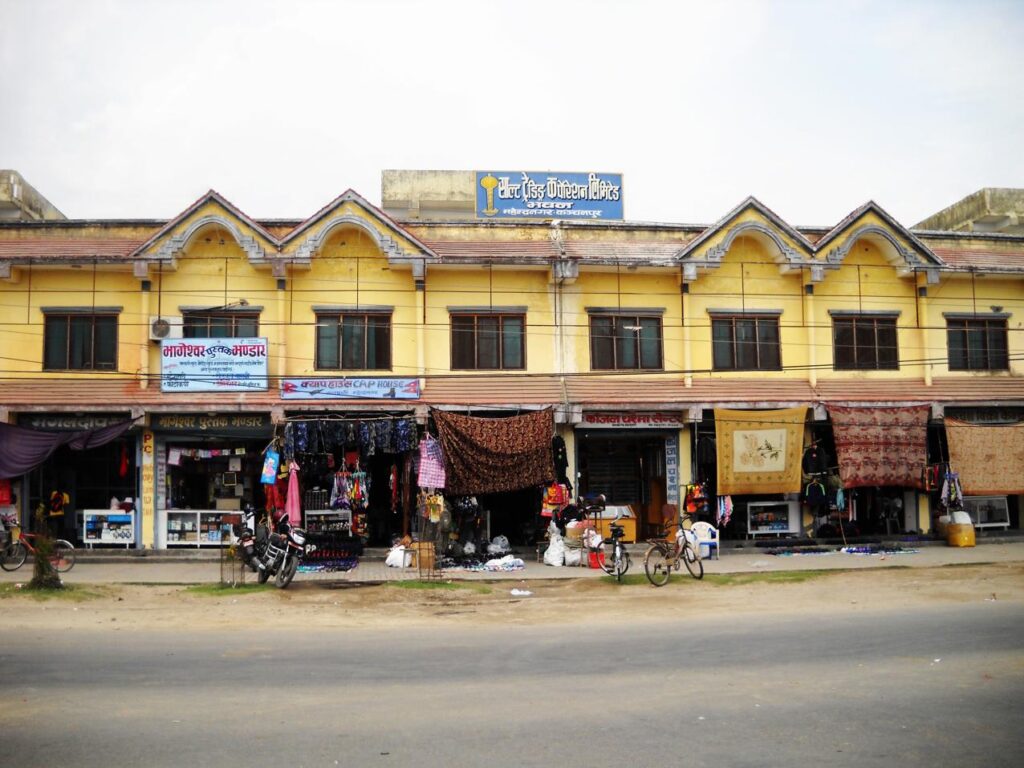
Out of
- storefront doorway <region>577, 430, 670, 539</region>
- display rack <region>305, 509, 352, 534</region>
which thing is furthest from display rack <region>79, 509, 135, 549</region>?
storefront doorway <region>577, 430, 670, 539</region>

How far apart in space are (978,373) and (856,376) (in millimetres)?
3534

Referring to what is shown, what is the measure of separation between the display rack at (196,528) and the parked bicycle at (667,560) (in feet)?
32.5

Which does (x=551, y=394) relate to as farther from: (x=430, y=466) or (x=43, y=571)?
(x=43, y=571)

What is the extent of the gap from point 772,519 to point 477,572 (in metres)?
8.24

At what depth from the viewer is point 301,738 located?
7.01m

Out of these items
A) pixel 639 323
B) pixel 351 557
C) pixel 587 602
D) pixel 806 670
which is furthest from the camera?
pixel 639 323

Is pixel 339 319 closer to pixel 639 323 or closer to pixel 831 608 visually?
pixel 639 323

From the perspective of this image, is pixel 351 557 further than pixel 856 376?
No

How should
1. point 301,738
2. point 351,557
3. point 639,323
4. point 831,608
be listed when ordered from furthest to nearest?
point 639,323
point 351,557
point 831,608
point 301,738

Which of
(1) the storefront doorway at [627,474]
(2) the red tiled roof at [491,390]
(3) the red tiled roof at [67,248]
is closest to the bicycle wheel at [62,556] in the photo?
(3) the red tiled roof at [67,248]

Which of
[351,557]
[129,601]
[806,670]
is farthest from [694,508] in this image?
[129,601]

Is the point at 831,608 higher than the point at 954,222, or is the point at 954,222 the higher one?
the point at 954,222

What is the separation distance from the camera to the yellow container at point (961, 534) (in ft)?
68.9

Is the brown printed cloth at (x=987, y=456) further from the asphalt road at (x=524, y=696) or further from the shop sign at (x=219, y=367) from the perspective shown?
the shop sign at (x=219, y=367)
